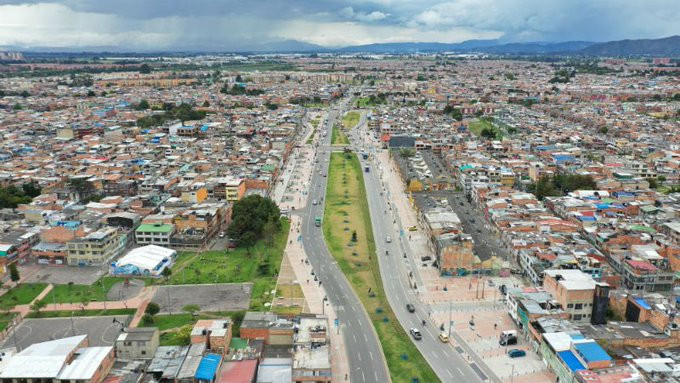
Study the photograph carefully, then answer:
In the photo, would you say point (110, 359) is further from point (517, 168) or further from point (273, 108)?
point (273, 108)

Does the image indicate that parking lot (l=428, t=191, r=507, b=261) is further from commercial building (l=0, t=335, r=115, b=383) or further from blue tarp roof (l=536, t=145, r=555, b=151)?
commercial building (l=0, t=335, r=115, b=383)

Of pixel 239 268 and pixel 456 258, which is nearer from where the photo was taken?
pixel 456 258

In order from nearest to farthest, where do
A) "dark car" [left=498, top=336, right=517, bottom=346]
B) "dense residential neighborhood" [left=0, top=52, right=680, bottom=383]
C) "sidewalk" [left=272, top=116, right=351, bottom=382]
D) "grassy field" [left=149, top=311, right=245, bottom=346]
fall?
"dense residential neighborhood" [left=0, top=52, right=680, bottom=383] < "sidewalk" [left=272, top=116, right=351, bottom=382] < "grassy field" [left=149, top=311, right=245, bottom=346] < "dark car" [left=498, top=336, right=517, bottom=346]

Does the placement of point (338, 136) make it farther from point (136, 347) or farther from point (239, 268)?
point (136, 347)

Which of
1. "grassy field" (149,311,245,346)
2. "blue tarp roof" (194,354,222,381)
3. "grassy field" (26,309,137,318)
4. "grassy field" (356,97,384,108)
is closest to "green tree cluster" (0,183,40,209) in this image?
"grassy field" (26,309,137,318)

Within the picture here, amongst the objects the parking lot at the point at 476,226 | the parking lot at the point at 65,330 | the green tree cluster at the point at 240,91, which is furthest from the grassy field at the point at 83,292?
the green tree cluster at the point at 240,91

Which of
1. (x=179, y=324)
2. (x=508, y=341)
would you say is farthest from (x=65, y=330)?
(x=508, y=341)
